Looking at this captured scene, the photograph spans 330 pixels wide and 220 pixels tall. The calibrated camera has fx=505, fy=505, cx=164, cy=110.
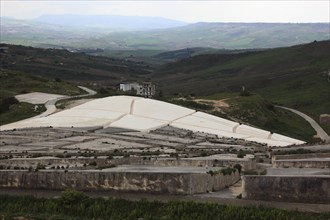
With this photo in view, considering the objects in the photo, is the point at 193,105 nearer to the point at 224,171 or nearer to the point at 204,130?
Answer: the point at 204,130

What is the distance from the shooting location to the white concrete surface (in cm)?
5912

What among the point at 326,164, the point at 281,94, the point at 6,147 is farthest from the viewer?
the point at 281,94

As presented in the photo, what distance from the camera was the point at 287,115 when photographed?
94750 millimetres

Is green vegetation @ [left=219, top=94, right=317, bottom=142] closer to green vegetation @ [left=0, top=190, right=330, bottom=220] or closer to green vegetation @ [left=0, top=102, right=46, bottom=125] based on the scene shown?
green vegetation @ [left=0, top=102, right=46, bottom=125]

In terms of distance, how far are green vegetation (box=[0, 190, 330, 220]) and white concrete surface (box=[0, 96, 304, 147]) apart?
3878 cm

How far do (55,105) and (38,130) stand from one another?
2638cm

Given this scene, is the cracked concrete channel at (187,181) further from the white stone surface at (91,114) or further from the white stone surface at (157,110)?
the white stone surface at (157,110)

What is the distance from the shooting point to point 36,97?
285 feet

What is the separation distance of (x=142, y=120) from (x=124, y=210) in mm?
46800

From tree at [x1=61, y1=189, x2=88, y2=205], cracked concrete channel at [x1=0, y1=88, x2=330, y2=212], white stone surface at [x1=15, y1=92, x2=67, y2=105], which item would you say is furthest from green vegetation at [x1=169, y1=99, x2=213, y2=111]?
tree at [x1=61, y1=189, x2=88, y2=205]

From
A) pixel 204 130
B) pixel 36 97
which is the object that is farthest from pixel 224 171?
pixel 36 97

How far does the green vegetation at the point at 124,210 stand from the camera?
49.5 feet

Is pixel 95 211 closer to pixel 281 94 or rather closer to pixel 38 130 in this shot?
pixel 38 130

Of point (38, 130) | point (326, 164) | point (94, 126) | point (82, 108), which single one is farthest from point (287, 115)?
point (326, 164)
